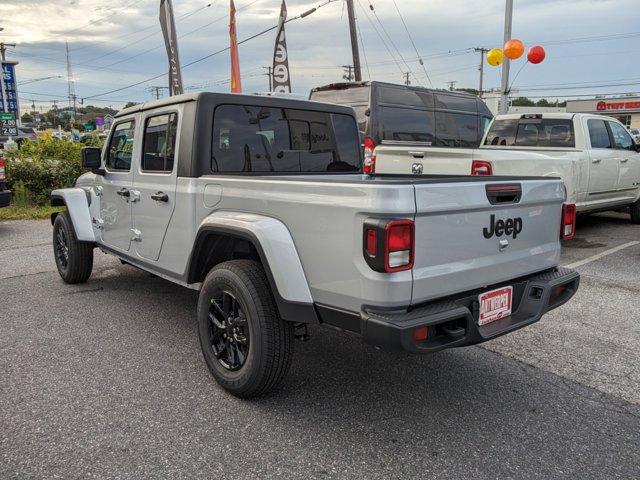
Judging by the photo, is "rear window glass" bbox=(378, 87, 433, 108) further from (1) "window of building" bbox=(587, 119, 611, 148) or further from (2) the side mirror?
(2) the side mirror

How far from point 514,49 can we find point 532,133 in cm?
546

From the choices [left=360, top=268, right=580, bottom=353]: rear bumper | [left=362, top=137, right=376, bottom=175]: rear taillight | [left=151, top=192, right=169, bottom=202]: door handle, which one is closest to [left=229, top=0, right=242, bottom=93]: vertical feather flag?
[left=362, top=137, right=376, bottom=175]: rear taillight

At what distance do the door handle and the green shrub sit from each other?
842 cm

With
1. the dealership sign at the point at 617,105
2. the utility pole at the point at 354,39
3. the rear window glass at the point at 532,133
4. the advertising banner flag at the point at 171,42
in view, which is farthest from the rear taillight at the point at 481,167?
the dealership sign at the point at 617,105

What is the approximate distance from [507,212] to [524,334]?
1.70m

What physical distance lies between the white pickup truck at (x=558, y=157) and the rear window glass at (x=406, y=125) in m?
0.28

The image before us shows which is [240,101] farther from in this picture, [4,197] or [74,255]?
[4,197]

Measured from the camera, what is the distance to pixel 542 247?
10.9 feet

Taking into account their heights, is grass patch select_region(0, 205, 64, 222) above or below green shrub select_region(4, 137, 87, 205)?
below

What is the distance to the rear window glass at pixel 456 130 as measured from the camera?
31.3 feet

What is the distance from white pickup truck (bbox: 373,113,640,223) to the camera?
6.89 metres

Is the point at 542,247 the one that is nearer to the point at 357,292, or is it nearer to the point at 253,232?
the point at 357,292

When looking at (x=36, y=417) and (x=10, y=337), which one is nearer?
(x=36, y=417)

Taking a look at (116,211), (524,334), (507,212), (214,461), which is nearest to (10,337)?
(116,211)
